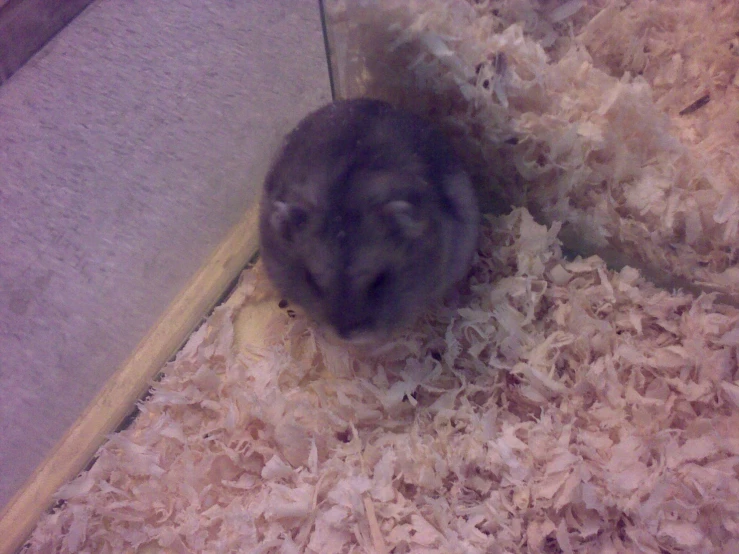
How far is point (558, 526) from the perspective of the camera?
159cm

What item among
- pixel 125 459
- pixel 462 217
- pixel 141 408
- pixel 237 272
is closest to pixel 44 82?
pixel 237 272

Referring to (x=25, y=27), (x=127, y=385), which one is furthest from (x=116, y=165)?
(x=127, y=385)

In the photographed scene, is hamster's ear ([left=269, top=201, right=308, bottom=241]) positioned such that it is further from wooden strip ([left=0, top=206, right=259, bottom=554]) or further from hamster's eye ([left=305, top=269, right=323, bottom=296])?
wooden strip ([left=0, top=206, right=259, bottom=554])

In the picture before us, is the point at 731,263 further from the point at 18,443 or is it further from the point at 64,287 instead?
the point at 18,443

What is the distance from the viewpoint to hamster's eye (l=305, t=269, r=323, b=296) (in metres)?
1.67

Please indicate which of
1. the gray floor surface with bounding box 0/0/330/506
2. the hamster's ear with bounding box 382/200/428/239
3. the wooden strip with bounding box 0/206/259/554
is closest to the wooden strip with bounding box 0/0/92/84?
the gray floor surface with bounding box 0/0/330/506

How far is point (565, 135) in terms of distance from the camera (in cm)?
197

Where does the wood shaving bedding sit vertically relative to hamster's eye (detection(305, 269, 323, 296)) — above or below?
below

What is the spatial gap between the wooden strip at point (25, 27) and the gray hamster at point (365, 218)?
0.95 m

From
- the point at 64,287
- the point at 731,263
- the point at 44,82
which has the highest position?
the point at 44,82

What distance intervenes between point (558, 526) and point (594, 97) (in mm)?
1443

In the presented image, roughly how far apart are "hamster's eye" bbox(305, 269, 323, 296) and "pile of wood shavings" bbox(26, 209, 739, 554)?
42 cm

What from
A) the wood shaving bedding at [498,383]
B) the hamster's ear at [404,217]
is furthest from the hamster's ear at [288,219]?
the wood shaving bedding at [498,383]

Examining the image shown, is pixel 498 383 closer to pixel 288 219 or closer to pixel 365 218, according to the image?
pixel 365 218
